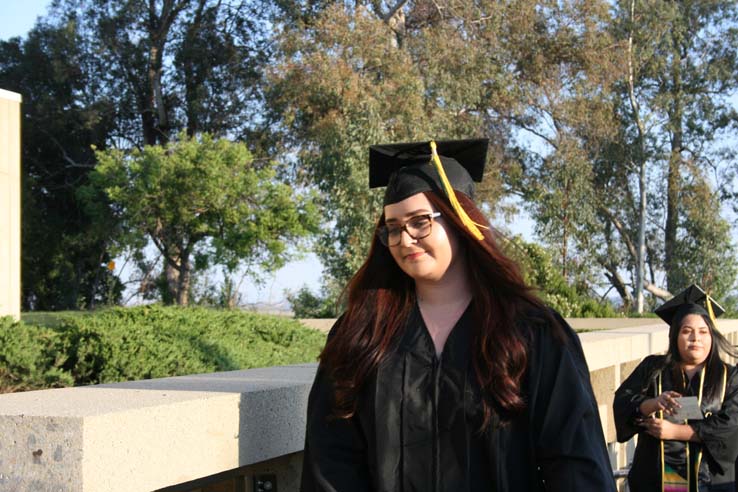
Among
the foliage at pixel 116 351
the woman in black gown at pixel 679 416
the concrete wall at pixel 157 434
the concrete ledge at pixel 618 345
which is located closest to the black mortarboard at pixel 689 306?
the woman in black gown at pixel 679 416

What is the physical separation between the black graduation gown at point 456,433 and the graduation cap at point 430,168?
390 millimetres

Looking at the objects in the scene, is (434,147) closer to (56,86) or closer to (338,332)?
(338,332)

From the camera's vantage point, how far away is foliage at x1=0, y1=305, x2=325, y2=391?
6.32 meters

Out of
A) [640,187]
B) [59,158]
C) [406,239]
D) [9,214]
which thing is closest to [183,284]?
[59,158]

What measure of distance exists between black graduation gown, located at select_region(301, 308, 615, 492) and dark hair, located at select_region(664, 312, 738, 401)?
9.68 ft

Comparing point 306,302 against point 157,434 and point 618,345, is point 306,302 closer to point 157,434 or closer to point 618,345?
point 618,345

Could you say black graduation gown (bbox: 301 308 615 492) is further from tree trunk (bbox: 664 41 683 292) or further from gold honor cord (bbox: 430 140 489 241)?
tree trunk (bbox: 664 41 683 292)

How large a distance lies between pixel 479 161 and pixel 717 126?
36426 mm

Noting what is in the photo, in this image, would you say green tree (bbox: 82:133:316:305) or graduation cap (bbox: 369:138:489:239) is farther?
green tree (bbox: 82:133:316:305)

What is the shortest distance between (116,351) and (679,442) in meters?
3.71

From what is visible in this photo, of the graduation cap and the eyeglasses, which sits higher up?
the graduation cap

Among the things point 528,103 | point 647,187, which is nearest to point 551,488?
point 528,103

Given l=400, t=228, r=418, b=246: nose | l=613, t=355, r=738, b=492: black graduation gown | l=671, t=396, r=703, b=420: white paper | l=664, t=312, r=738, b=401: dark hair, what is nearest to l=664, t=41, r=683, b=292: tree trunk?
l=664, t=312, r=738, b=401: dark hair

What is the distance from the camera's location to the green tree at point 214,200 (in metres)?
22.1
